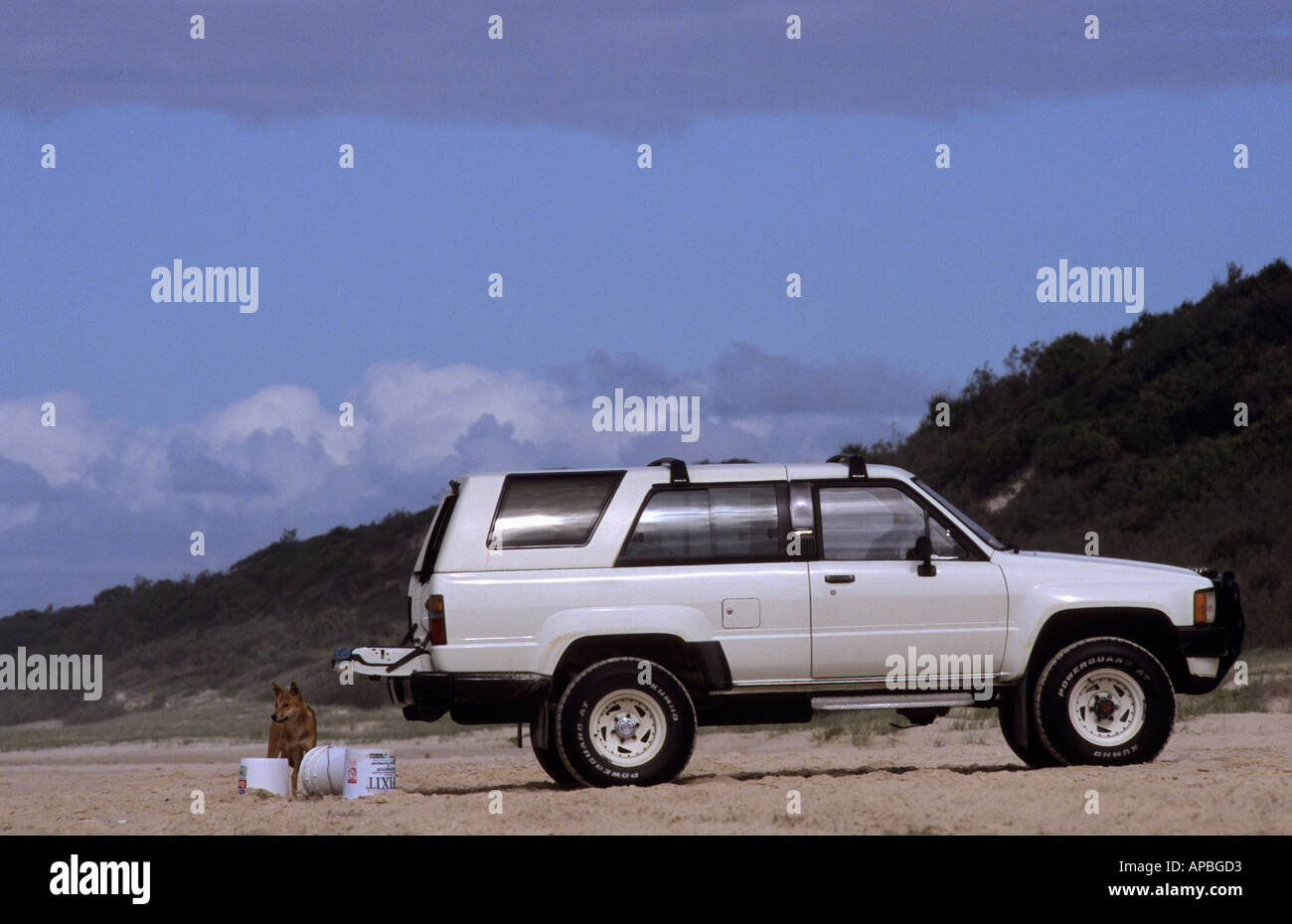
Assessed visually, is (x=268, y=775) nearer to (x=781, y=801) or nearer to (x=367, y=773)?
(x=367, y=773)

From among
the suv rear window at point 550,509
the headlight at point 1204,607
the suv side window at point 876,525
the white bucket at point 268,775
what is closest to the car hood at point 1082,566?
the headlight at point 1204,607

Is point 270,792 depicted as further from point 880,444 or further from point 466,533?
point 880,444

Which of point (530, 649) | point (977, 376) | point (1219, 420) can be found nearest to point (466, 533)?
point (530, 649)

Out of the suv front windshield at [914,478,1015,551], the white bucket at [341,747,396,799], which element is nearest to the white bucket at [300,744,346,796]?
the white bucket at [341,747,396,799]

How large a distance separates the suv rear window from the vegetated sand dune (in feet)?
5.62

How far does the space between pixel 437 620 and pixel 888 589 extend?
3.08 meters

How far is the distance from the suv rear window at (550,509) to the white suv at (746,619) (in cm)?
1

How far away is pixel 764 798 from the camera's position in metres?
11.1

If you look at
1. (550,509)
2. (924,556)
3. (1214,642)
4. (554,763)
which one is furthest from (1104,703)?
(550,509)

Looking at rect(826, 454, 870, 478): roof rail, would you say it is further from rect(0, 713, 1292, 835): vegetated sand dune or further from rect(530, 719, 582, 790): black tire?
rect(530, 719, 582, 790): black tire

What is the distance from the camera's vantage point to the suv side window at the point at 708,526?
11.7m

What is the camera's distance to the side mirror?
11633 mm

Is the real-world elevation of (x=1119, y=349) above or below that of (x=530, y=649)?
above
